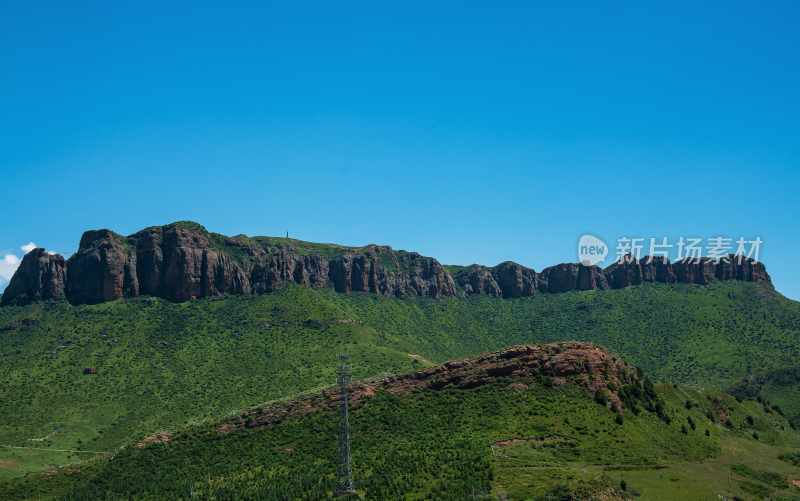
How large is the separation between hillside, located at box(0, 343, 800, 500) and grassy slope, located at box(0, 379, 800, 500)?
249 millimetres

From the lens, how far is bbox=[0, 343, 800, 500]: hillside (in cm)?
7325

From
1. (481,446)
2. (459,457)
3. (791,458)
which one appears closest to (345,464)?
(459,457)

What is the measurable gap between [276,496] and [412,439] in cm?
1902

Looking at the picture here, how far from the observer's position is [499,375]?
9925cm

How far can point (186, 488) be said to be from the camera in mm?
83688

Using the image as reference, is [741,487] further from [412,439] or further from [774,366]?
[774,366]

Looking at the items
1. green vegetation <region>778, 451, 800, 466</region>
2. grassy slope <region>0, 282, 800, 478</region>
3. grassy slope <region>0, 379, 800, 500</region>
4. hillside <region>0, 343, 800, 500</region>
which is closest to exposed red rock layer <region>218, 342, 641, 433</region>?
hillside <region>0, 343, 800, 500</region>

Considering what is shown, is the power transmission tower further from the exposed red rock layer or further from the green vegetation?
the green vegetation

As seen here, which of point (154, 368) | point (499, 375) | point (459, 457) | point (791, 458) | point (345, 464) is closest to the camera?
point (345, 464)

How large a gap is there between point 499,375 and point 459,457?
2294 centimetres

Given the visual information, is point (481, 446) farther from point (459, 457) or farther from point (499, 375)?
point (499, 375)

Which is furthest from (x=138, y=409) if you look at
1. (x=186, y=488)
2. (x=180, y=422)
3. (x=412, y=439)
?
(x=412, y=439)

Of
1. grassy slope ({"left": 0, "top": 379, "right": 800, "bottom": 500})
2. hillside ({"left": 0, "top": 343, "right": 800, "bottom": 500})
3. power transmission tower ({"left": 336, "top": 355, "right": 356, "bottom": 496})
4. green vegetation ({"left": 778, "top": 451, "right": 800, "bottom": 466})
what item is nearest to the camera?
power transmission tower ({"left": 336, "top": 355, "right": 356, "bottom": 496})

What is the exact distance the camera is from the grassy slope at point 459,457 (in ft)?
238
